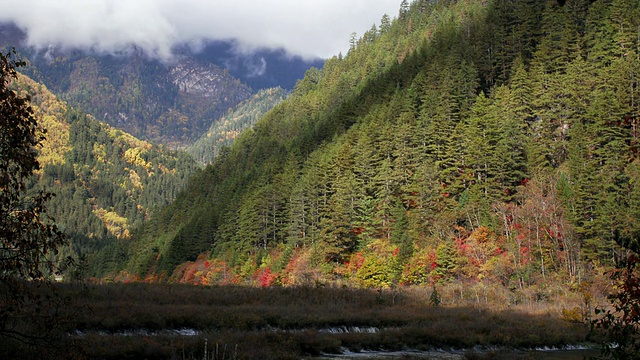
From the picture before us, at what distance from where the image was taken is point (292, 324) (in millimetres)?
29188

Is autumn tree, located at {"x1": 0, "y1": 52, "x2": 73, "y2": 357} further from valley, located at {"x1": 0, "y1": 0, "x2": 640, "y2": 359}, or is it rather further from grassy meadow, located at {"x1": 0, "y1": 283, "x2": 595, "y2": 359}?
grassy meadow, located at {"x1": 0, "y1": 283, "x2": 595, "y2": 359}

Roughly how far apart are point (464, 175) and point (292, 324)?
42143 millimetres

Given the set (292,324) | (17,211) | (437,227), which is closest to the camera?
(17,211)

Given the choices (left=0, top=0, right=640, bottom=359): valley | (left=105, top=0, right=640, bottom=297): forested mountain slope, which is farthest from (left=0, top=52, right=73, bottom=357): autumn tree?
(left=105, top=0, right=640, bottom=297): forested mountain slope

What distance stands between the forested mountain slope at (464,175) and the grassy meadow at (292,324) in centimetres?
990

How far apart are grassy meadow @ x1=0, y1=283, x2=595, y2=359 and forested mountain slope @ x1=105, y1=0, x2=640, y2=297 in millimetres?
9905

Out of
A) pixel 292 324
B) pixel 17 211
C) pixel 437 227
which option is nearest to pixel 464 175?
pixel 437 227

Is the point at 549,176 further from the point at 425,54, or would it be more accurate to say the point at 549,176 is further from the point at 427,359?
the point at 425,54

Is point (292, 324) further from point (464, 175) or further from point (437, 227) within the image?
point (464, 175)

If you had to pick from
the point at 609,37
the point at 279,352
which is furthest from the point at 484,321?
the point at 609,37

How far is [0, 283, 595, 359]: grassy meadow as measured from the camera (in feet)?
65.3

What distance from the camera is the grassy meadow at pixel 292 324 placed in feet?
65.3

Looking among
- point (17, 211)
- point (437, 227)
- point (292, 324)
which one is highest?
point (17, 211)

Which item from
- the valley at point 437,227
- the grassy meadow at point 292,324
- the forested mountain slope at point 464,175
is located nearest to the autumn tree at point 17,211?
the valley at point 437,227
